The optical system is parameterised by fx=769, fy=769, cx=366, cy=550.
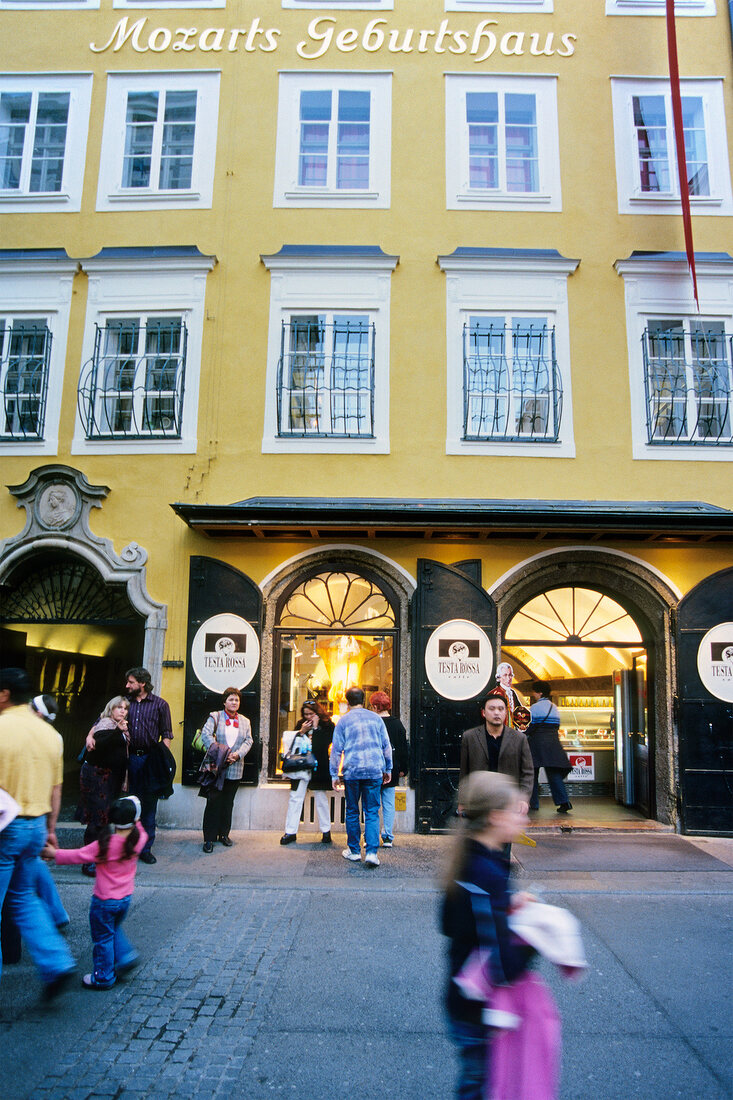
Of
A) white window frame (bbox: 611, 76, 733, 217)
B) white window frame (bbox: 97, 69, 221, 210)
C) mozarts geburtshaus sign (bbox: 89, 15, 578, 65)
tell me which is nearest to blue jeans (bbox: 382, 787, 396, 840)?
white window frame (bbox: 97, 69, 221, 210)

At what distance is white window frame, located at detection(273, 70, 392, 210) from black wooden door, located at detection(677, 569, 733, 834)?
6891mm

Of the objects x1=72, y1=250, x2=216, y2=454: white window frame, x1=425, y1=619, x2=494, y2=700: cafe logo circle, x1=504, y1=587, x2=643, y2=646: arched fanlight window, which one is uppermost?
x1=72, y1=250, x2=216, y2=454: white window frame

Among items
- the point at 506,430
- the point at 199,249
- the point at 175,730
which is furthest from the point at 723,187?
the point at 175,730

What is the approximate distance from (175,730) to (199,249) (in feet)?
21.4

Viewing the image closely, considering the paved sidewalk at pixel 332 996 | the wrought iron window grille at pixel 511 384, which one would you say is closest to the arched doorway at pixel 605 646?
the wrought iron window grille at pixel 511 384

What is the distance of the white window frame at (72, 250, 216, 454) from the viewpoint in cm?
1042

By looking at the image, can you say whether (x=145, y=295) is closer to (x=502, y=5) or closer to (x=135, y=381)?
(x=135, y=381)

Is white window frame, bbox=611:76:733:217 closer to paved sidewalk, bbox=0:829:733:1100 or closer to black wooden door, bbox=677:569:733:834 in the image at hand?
black wooden door, bbox=677:569:733:834

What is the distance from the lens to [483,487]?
10070 millimetres

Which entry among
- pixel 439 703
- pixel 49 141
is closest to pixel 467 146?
pixel 49 141

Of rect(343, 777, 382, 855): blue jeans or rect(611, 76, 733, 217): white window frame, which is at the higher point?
rect(611, 76, 733, 217): white window frame

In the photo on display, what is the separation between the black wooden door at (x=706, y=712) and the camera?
370 inches

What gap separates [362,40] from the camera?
36.7ft

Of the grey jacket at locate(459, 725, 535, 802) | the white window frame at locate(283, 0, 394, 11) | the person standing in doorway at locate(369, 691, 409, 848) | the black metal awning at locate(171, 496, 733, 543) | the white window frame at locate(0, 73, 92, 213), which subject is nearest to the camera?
the grey jacket at locate(459, 725, 535, 802)
